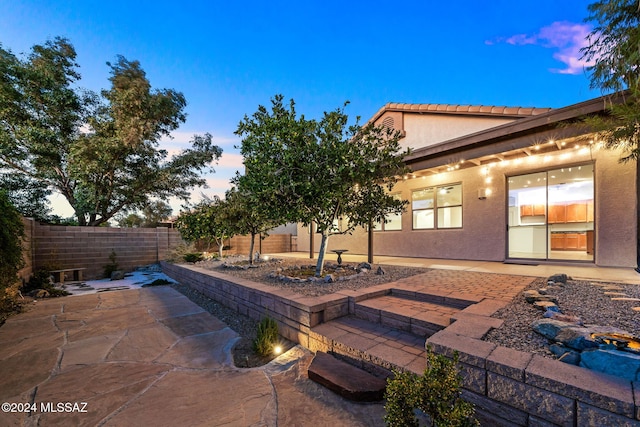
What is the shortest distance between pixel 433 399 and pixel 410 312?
5.31 feet

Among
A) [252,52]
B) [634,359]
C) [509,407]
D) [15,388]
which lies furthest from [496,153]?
[252,52]

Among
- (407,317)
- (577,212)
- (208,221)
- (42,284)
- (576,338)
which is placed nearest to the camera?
(576,338)

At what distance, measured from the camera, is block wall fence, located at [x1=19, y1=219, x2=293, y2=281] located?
735cm

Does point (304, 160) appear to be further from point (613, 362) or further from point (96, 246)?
point (96, 246)

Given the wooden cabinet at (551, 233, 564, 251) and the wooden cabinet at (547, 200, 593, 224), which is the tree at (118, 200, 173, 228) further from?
the wooden cabinet at (551, 233, 564, 251)

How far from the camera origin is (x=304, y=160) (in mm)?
4656

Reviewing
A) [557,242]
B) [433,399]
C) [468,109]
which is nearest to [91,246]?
[433,399]

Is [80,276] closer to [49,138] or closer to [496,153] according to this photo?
[49,138]

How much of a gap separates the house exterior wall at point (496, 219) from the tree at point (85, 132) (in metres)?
9.62

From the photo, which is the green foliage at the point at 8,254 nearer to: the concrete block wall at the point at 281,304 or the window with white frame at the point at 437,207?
the concrete block wall at the point at 281,304

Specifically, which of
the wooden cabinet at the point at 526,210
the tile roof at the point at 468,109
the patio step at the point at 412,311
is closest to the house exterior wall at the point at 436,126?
the tile roof at the point at 468,109

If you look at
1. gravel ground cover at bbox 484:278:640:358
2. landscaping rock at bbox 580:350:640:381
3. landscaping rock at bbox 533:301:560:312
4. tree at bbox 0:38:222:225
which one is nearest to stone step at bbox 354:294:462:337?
gravel ground cover at bbox 484:278:640:358

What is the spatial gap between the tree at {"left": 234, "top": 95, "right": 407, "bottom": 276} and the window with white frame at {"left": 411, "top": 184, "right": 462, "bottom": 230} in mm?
4163

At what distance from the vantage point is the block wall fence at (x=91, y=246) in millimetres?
7348
